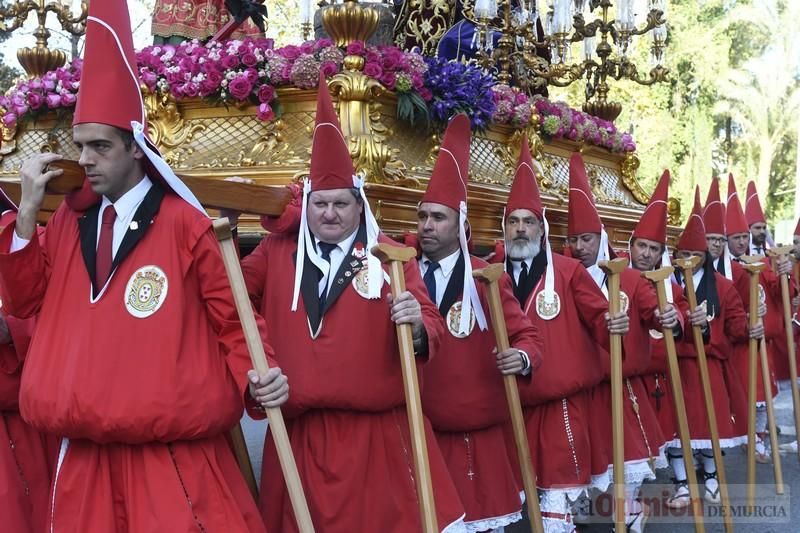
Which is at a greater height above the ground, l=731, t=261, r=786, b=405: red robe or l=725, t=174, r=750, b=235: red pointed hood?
l=725, t=174, r=750, b=235: red pointed hood

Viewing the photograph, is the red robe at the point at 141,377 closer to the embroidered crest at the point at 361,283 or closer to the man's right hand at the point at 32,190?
the man's right hand at the point at 32,190

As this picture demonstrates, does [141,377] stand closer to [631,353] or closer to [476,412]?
[476,412]

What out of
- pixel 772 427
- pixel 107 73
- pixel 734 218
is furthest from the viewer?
pixel 734 218

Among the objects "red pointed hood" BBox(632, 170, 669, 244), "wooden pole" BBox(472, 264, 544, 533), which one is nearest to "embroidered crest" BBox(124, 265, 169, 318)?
"wooden pole" BBox(472, 264, 544, 533)

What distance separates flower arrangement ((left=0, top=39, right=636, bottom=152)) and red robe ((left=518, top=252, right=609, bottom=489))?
155 centimetres

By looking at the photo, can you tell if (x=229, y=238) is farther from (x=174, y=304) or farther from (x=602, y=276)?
(x=602, y=276)

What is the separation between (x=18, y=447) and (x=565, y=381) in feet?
9.85

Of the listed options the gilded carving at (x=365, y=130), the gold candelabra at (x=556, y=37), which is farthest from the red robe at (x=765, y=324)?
the gilded carving at (x=365, y=130)

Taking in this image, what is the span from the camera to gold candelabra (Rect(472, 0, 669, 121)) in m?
8.10

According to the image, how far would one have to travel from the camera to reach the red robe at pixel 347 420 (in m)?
3.74

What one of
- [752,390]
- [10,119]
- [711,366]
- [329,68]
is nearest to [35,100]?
[10,119]

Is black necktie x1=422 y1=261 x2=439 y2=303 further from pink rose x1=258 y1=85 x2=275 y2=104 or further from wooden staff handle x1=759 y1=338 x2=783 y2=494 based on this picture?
wooden staff handle x1=759 y1=338 x2=783 y2=494

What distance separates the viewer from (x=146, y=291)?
3.09m

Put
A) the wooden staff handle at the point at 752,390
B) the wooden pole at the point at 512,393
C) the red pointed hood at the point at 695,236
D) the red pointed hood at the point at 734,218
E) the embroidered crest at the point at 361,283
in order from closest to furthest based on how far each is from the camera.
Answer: the embroidered crest at the point at 361,283 < the wooden pole at the point at 512,393 < the wooden staff handle at the point at 752,390 < the red pointed hood at the point at 695,236 < the red pointed hood at the point at 734,218
